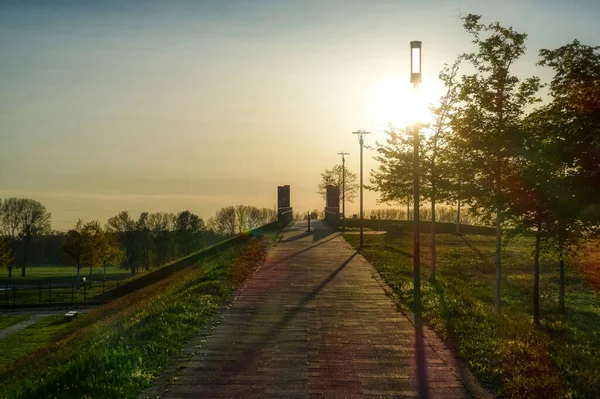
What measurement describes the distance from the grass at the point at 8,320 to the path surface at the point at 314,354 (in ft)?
90.5

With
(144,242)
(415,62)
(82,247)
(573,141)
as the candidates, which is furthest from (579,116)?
(144,242)

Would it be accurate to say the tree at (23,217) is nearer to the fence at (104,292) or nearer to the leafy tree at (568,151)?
the fence at (104,292)

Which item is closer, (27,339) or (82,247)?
(27,339)

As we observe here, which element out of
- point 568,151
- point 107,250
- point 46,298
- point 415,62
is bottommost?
point 46,298

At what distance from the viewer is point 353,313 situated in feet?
43.5

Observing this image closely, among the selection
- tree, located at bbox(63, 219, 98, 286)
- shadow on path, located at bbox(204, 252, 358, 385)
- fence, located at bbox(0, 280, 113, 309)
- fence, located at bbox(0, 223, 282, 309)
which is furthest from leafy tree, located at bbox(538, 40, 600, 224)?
tree, located at bbox(63, 219, 98, 286)

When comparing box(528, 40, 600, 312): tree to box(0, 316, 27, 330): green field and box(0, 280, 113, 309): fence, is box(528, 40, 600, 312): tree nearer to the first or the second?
box(0, 316, 27, 330): green field

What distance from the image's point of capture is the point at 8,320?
3897 centimetres

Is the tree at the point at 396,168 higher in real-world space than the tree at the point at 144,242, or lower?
higher

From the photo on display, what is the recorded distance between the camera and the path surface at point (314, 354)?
26.2 ft

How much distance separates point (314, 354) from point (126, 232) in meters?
91.1

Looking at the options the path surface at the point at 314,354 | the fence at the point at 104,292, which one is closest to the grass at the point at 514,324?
the path surface at the point at 314,354

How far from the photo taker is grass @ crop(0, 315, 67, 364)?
26877 mm

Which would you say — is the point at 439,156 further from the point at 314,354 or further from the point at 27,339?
the point at 27,339
